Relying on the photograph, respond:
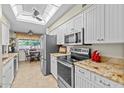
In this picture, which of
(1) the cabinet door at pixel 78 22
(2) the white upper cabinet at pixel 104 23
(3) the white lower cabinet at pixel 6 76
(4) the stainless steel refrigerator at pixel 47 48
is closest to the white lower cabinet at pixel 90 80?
(2) the white upper cabinet at pixel 104 23

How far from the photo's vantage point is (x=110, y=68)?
Answer: 1.82 m

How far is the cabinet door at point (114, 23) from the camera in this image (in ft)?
5.42

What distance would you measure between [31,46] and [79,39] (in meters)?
6.83

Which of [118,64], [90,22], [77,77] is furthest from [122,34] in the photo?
[77,77]

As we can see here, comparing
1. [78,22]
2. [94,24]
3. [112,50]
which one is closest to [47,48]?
[78,22]

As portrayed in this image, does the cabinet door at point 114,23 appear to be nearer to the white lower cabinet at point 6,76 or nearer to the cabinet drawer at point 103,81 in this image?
the cabinet drawer at point 103,81

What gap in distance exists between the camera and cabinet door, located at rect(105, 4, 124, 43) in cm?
165

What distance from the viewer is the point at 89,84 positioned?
1.85 m

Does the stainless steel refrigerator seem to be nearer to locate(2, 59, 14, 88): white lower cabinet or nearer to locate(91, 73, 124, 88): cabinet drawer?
locate(2, 59, 14, 88): white lower cabinet

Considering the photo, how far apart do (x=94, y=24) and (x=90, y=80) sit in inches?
42.4

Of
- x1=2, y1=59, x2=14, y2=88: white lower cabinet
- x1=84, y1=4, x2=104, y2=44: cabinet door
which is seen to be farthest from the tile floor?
x1=84, y1=4, x2=104, y2=44: cabinet door

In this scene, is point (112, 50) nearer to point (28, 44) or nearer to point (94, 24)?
point (94, 24)
